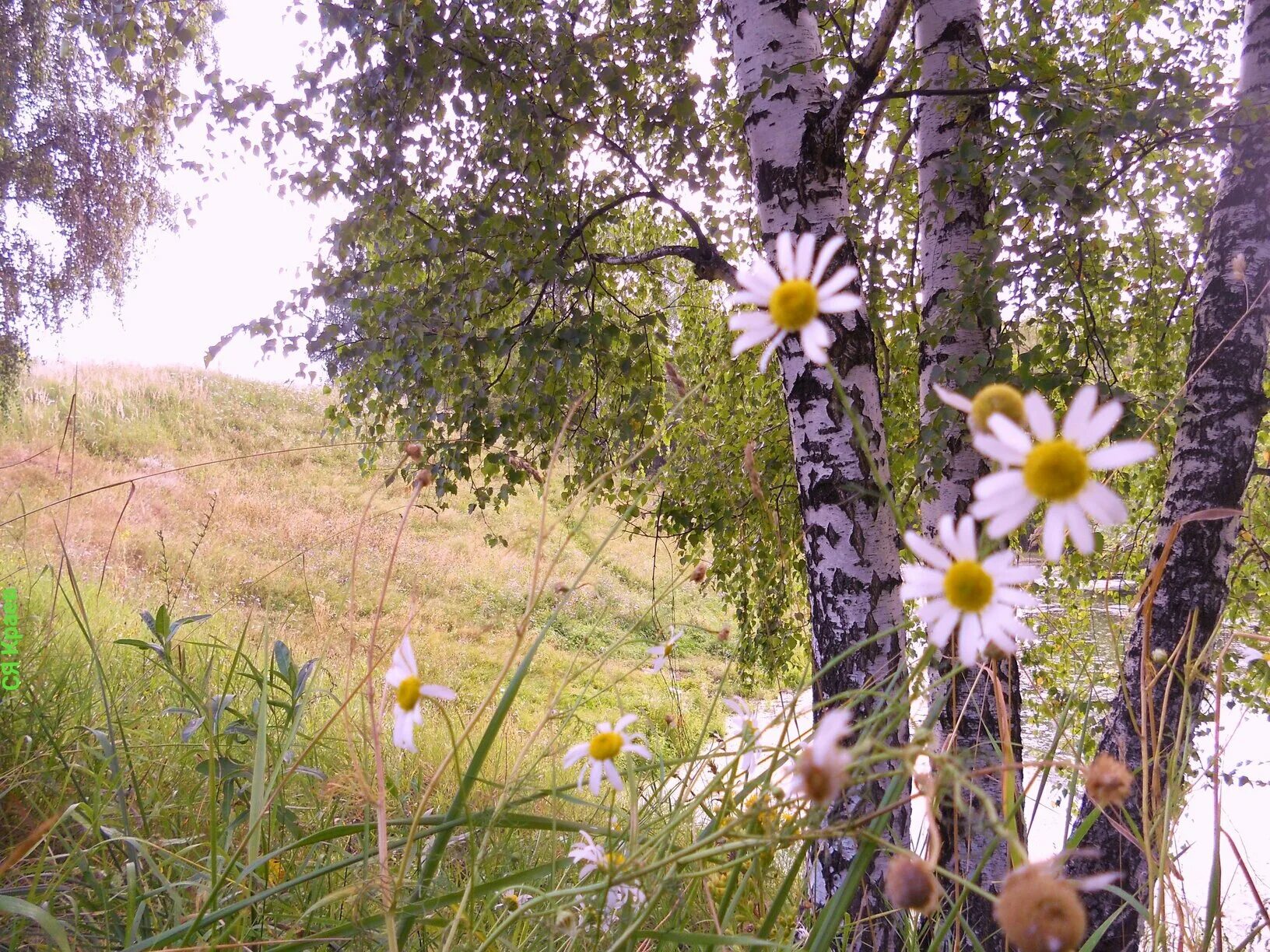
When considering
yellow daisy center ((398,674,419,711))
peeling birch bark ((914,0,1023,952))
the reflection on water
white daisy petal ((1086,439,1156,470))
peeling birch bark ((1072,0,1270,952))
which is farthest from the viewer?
the reflection on water

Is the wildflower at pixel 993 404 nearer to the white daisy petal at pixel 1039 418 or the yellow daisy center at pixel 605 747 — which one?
the white daisy petal at pixel 1039 418

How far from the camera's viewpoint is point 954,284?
213 centimetres

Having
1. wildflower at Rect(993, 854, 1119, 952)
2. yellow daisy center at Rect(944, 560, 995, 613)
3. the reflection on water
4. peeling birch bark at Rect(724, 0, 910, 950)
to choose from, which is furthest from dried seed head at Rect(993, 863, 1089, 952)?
the reflection on water

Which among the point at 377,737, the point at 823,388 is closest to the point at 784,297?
the point at 377,737

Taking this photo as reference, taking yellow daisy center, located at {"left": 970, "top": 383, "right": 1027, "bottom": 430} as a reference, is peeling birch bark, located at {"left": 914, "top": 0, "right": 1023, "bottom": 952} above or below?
above

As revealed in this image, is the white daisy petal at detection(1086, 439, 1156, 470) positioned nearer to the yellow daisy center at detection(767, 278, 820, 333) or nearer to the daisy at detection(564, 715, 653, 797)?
the yellow daisy center at detection(767, 278, 820, 333)

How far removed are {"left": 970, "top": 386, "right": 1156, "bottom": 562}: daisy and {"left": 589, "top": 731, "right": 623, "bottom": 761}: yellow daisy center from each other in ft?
1.17

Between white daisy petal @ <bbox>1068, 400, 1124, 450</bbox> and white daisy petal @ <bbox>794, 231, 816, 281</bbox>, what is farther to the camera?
white daisy petal @ <bbox>794, 231, 816, 281</bbox>

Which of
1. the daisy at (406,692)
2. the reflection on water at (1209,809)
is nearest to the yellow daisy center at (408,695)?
the daisy at (406,692)

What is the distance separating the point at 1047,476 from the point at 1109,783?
0.14 meters

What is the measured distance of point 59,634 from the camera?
2.05 metres

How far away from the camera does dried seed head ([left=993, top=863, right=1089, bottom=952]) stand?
0.26 meters

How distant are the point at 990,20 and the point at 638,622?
12.1ft

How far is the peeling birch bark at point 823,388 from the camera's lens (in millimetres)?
1812
